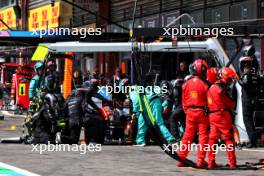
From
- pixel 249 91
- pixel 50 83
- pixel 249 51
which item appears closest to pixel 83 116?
pixel 50 83

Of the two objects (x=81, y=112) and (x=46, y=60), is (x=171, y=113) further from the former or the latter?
(x=46, y=60)

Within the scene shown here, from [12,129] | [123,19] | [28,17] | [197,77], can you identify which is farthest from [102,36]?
[28,17]

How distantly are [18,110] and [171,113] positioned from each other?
11.9 m

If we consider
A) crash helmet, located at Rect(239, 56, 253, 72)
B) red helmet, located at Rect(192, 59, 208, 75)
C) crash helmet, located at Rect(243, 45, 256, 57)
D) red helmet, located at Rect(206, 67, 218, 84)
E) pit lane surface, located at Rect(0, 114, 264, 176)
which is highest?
crash helmet, located at Rect(243, 45, 256, 57)

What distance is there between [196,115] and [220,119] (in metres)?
0.37

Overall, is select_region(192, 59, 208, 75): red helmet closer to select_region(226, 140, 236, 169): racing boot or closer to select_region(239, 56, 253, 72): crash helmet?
select_region(226, 140, 236, 169): racing boot

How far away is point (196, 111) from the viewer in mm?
10648

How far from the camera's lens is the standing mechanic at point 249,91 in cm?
1349

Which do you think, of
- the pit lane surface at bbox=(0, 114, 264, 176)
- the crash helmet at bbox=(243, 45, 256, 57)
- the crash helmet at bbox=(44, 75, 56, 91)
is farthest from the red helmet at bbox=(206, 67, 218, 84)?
the crash helmet at bbox=(44, 75, 56, 91)

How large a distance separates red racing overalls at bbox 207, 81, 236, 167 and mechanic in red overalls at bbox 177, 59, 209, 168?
101 mm

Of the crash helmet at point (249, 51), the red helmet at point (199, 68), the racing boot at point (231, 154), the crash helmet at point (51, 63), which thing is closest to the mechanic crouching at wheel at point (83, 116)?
the crash helmet at point (51, 63)

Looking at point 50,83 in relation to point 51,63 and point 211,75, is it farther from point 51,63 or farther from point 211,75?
point 211,75

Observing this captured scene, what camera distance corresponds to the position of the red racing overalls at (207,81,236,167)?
10.4 m

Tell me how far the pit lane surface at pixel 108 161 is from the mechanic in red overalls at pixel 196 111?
1.04ft
